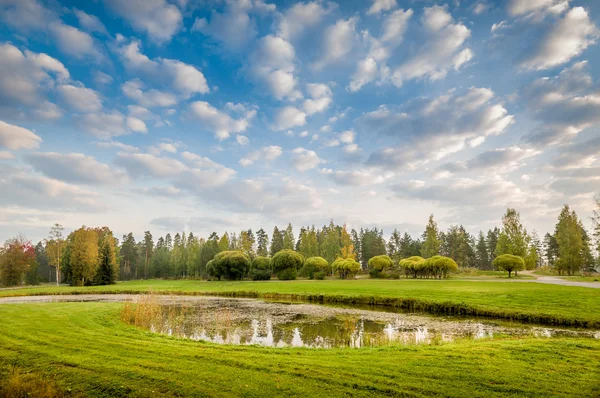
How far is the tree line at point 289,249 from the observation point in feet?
165

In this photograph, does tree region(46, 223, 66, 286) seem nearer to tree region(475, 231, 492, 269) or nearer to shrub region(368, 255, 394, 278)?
shrub region(368, 255, 394, 278)

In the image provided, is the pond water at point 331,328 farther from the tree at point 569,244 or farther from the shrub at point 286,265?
the tree at point 569,244

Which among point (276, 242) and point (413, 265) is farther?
point (276, 242)

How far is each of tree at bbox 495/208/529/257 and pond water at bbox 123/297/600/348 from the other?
46.8 m

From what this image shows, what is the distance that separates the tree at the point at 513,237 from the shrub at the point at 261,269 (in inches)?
1606

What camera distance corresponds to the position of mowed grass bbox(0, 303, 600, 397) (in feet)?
18.5

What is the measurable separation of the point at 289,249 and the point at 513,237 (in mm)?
39470

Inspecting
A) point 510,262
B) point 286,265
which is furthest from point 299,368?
point 510,262

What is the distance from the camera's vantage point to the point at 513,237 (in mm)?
54531

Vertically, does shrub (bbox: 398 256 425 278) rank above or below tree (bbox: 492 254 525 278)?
below

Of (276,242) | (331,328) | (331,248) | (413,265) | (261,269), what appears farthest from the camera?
(276,242)

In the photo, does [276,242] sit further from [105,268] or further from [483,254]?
[483,254]

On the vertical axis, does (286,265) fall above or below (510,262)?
below

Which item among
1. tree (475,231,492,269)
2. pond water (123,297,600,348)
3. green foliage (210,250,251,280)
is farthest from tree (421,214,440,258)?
pond water (123,297,600,348)
